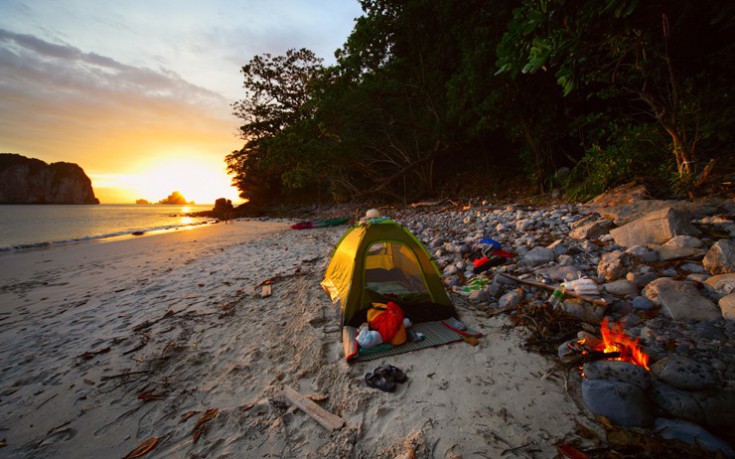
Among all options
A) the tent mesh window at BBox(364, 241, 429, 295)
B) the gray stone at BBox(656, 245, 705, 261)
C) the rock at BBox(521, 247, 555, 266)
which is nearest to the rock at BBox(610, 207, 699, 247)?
the gray stone at BBox(656, 245, 705, 261)

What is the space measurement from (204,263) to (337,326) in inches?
313

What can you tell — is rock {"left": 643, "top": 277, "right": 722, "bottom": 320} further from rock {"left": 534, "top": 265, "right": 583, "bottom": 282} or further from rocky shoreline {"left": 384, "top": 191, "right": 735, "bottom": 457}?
rock {"left": 534, "top": 265, "right": 583, "bottom": 282}

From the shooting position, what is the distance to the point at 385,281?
249 inches

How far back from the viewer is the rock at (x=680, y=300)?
343cm

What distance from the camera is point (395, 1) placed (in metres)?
14.4

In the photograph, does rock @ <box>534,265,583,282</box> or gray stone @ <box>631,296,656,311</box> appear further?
rock @ <box>534,265,583,282</box>

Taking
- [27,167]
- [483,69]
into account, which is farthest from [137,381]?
[27,167]

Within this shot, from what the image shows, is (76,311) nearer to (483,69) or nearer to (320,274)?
(320,274)

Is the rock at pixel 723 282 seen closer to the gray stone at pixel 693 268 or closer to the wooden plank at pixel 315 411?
the gray stone at pixel 693 268

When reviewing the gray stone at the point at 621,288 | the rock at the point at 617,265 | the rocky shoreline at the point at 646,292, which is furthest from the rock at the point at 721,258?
the gray stone at the point at 621,288

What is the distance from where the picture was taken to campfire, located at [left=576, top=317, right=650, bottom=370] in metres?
3.06

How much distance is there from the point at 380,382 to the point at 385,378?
0.09m

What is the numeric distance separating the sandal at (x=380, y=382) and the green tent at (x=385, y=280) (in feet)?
4.30

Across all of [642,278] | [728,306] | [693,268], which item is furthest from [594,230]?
[728,306]
